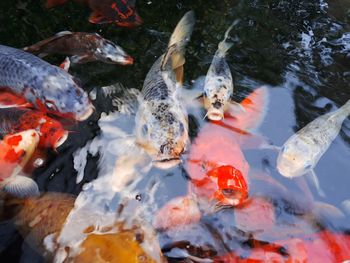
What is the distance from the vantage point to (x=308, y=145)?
346cm

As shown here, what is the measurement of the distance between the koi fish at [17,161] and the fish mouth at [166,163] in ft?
2.92

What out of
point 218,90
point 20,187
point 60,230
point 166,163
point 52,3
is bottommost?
point 60,230

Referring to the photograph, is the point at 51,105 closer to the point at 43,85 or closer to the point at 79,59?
the point at 43,85

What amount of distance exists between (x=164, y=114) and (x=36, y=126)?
39.4 inches

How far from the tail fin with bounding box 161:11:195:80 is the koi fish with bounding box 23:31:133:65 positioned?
442 mm

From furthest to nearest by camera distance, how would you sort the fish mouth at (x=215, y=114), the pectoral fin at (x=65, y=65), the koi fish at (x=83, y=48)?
the koi fish at (x=83, y=48) → the pectoral fin at (x=65, y=65) → the fish mouth at (x=215, y=114)

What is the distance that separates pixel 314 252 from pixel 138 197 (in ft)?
4.19

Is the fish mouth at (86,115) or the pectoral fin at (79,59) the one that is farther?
the pectoral fin at (79,59)

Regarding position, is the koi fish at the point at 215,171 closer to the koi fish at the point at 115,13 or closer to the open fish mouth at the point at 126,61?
the open fish mouth at the point at 126,61

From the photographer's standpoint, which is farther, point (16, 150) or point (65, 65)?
Result: point (65, 65)

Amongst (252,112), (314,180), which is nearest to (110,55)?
(252,112)

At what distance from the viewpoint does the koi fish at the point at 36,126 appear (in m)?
3.46

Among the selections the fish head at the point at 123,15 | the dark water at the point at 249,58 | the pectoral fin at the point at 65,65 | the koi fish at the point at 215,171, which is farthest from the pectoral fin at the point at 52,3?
the koi fish at the point at 215,171

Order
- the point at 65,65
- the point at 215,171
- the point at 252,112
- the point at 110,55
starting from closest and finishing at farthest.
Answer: the point at 215,171 < the point at 252,112 < the point at 65,65 < the point at 110,55
